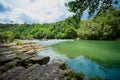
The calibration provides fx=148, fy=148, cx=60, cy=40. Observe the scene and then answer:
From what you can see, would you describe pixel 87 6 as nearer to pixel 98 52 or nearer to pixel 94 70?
pixel 94 70

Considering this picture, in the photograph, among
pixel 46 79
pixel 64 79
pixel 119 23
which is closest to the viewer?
pixel 46 79

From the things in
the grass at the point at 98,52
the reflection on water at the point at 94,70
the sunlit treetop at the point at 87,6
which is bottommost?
the grass at the point at 98,52

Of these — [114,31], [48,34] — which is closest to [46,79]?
[114,31]

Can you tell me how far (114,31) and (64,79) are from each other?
199 feet

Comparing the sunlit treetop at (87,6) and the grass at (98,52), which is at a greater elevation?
the sunlit treetop at (87,6)

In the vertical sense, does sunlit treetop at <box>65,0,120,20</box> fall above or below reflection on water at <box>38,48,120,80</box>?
above

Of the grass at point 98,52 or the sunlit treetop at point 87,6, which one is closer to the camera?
the sunlit treetop at point 87,6

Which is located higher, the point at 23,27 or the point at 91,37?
the point at 23,27

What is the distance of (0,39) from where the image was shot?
64812 mm

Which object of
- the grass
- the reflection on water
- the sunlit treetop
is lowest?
the grass

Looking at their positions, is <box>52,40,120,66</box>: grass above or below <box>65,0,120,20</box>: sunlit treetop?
below

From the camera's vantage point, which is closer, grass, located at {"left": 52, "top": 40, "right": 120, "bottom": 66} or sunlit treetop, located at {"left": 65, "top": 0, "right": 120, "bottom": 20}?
sunlit treetop, located at {"left": 65, "top": 0, "right": 120, "bottom": 20}

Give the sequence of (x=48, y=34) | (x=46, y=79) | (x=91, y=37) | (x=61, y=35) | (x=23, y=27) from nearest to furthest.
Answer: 1. (x=46, y=79)
2. (x=91, y=37)
3. (x=61, y=35)
4. (x=48, y=34)
5. (x=23, y=27)

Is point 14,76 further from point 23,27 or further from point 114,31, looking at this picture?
point 23,27
